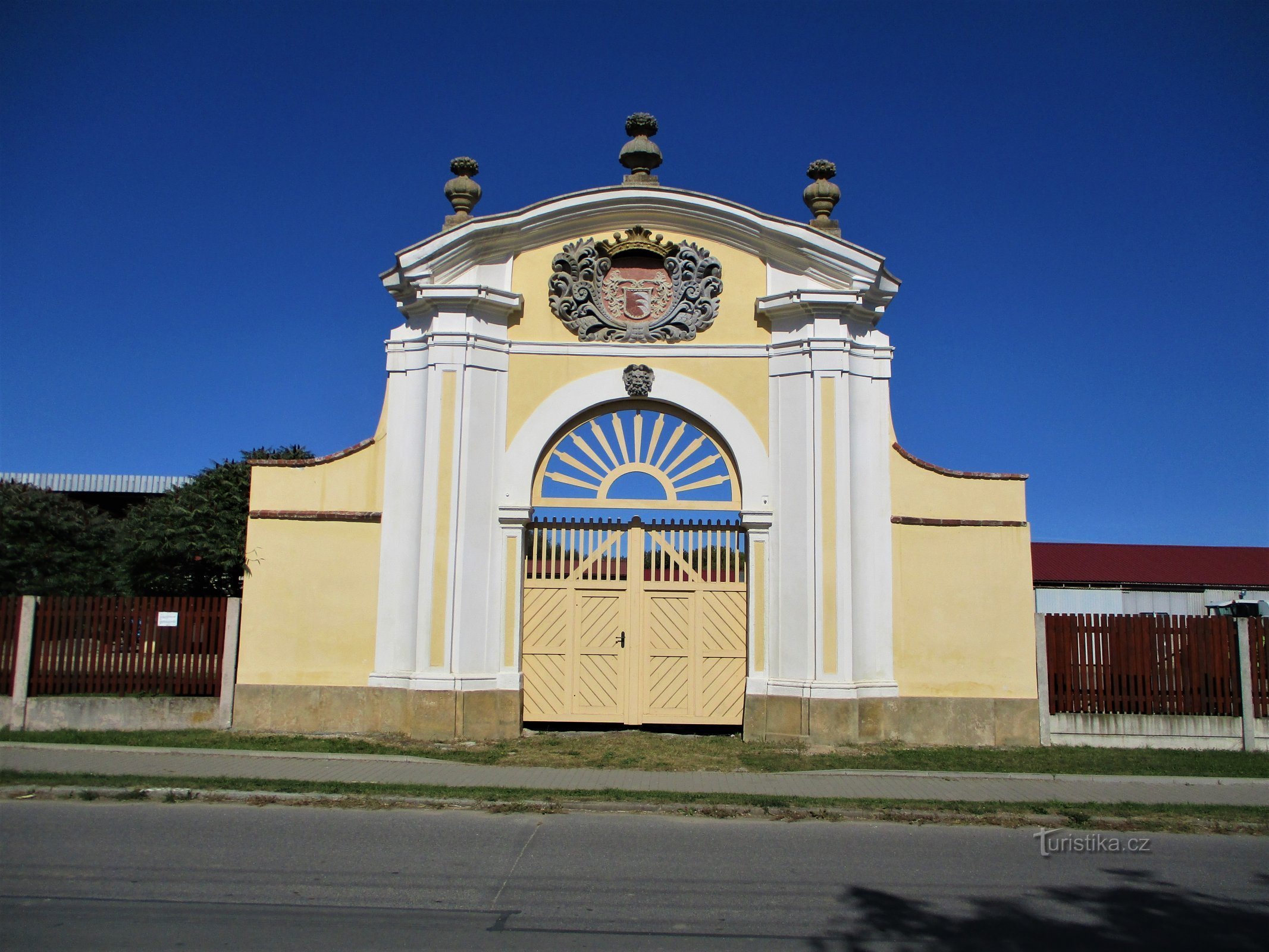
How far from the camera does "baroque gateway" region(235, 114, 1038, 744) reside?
43.8 ft

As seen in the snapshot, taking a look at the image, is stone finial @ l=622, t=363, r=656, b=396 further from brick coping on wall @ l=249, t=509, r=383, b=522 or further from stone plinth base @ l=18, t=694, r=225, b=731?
stone plinth base @ l=18, t=694, r=225, b=731

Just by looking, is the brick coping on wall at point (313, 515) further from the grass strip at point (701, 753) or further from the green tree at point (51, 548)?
the green tree at point (51, 548)

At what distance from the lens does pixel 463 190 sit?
47.5 feet

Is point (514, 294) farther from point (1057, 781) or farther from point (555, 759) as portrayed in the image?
point (1057, 781)

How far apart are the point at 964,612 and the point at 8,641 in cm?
1257

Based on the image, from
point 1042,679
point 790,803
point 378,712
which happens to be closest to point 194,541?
point 378,712

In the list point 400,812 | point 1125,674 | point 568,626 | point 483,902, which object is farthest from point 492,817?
point 1125,674

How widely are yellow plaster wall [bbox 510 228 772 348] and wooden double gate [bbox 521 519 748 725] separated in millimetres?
2586

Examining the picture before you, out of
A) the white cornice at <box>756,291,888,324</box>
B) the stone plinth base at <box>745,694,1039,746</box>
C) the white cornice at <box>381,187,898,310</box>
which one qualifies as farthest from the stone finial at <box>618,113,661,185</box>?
the stone plinth base at <box>745,694,1039,746</box>

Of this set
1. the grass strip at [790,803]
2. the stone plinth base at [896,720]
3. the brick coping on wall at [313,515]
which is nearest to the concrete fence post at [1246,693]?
the stone plinth base at [896,720]

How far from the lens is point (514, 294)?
1391 cm

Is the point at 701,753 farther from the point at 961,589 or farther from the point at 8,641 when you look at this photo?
the point at 8,641

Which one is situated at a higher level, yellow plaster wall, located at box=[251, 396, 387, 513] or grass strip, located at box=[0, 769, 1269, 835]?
yellow plaster wall, located at box=[251, 396, 387, 513]

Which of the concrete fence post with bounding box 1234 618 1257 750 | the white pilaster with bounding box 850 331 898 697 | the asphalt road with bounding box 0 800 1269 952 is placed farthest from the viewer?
the concrete fence post with bounding box 1234 618 1257 750
